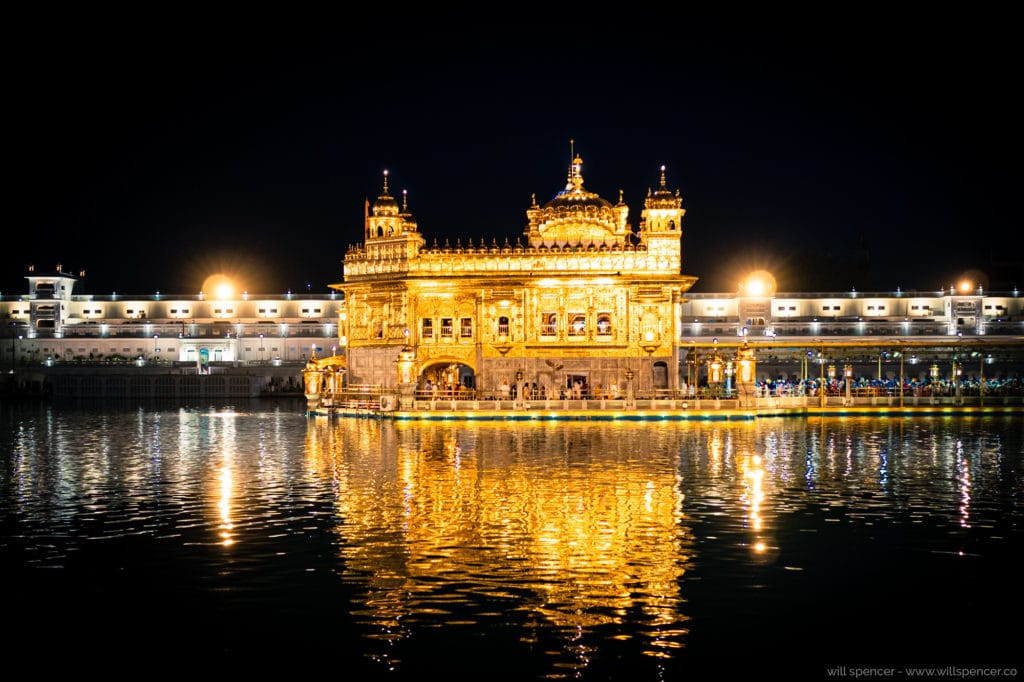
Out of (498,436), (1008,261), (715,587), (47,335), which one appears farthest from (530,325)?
(1008,261)

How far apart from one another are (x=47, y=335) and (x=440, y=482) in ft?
377

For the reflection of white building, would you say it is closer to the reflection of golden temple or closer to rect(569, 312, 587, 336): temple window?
the reflection of golden temple

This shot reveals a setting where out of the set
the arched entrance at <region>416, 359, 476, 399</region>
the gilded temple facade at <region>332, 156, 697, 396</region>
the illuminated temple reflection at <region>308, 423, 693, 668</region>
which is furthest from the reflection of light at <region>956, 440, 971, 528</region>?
the arched entrance at <region>416, 359, 476, 399</region>

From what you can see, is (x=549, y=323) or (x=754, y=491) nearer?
(x=754, y=491)

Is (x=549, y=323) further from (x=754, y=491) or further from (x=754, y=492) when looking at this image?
(x=754, y=492)

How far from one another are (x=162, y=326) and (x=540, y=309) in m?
82.7

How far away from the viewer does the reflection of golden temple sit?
209 ft

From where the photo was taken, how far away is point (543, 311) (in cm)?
6438

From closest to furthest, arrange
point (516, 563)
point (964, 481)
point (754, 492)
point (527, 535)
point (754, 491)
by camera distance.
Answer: point (516, 563), point (527, 535), point (754, 492), point (754, 491), point (964, 481)

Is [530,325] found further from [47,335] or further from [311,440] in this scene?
[47,335]

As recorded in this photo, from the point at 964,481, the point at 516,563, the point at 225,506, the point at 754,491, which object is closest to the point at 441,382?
the point at 754,491

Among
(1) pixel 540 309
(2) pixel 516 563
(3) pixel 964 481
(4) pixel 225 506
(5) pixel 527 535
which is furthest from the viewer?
(1) pixel 540 309

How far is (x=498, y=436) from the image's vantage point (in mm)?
46844

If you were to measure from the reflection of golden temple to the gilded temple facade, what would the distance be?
0.20 feet
